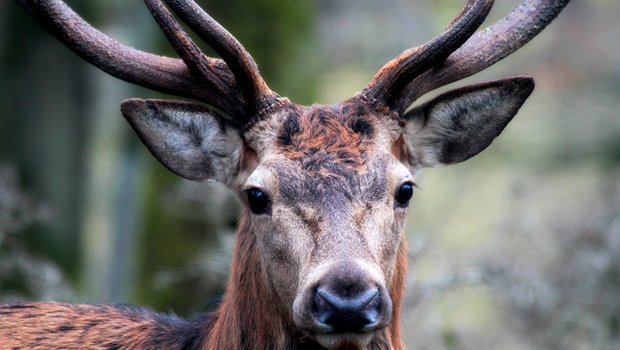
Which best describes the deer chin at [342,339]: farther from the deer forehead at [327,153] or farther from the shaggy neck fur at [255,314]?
the deer forehead at [327,153]

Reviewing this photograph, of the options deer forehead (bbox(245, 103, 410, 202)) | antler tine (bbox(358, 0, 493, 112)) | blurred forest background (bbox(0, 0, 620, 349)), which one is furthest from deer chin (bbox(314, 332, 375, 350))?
blurred forest background (bbox(0, 0, 620, 349))

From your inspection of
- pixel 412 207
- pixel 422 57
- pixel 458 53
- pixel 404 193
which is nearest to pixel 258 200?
pixel 404 193

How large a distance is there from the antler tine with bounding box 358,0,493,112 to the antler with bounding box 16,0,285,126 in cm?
63

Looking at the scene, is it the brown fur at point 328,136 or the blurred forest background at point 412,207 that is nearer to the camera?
the brown fur at point 328,136

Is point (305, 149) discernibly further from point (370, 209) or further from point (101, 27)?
point (101, 27)

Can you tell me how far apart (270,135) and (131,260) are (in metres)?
8.01

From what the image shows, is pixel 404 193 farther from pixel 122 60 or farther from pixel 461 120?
pixel 122 60

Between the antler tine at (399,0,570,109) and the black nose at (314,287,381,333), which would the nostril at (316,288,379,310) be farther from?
the antler tine at (399,0,570,109)

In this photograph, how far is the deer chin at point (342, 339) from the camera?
6.79 meters

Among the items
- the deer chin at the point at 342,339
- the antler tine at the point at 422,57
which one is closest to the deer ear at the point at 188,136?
the antler tine at the point at 422,57

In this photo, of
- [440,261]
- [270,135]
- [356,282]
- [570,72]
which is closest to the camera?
[356,282]

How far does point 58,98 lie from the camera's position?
1727 centimetres

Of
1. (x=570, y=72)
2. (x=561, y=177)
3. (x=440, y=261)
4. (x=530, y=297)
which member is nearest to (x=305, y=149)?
(x=530, y=297)

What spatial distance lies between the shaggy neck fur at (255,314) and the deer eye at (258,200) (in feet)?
0.92
